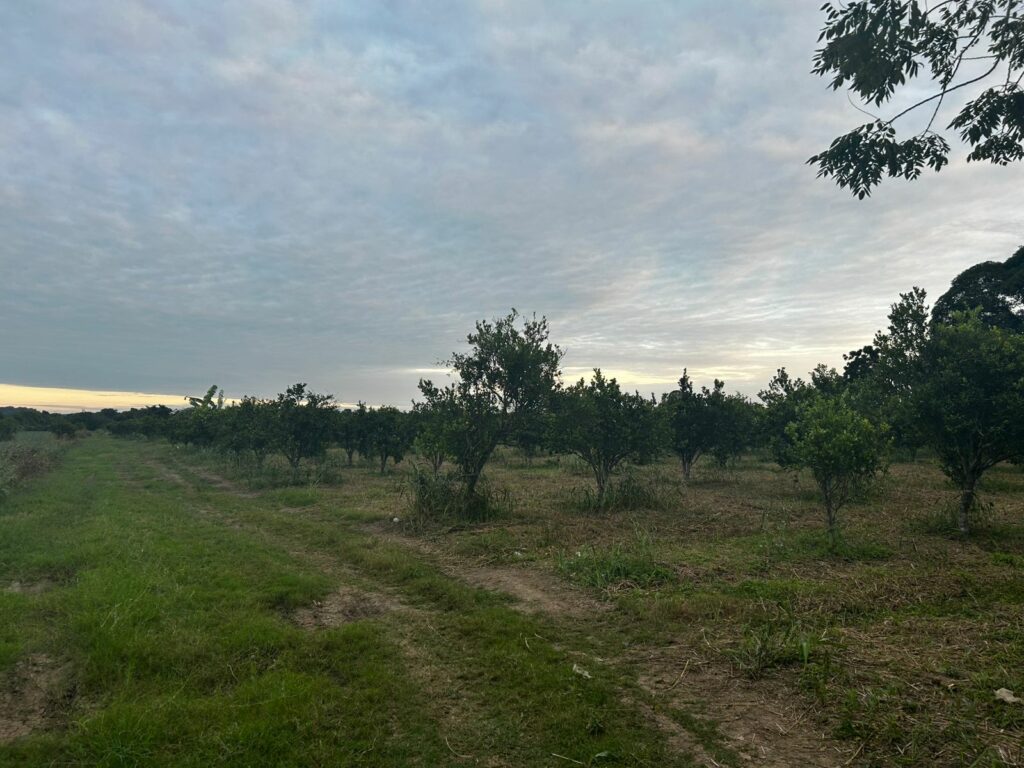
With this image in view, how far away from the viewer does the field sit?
233 inches

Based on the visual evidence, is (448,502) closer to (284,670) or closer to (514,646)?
(514,646)

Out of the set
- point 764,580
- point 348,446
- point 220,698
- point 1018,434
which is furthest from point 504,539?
point 348,446

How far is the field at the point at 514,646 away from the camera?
5918 millimetres

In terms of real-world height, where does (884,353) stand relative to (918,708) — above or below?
above

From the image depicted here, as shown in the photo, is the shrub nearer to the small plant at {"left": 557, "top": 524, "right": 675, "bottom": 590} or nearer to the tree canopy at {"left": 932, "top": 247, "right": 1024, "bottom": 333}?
the small plant at {"left": 557, "top": 524, "right": 675, "bottom": 590}

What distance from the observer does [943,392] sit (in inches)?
624

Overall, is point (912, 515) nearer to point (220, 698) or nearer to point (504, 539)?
point (504, 539)

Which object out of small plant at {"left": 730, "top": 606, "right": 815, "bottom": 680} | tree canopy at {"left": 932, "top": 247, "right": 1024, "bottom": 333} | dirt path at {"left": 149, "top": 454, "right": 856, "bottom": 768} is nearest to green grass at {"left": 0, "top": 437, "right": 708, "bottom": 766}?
dirt path at {"left": 149, "top": 454, "right": 856, "bottom": 768}

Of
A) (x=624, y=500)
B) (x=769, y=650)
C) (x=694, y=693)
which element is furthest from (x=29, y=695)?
(x=624, y=500)

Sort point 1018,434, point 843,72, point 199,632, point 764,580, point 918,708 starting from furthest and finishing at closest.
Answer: point 1018,434 < point 764,580 < point 199,632 < point 843,72 < point 918,708

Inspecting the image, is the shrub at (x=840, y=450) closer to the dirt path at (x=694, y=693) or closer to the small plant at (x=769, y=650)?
the small plant at (x=769, y=650)

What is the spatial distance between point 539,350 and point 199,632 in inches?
561

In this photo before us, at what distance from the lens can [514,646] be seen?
8.49 meters

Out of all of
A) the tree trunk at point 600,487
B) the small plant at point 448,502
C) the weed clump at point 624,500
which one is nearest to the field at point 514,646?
the small plant at point 448,502
